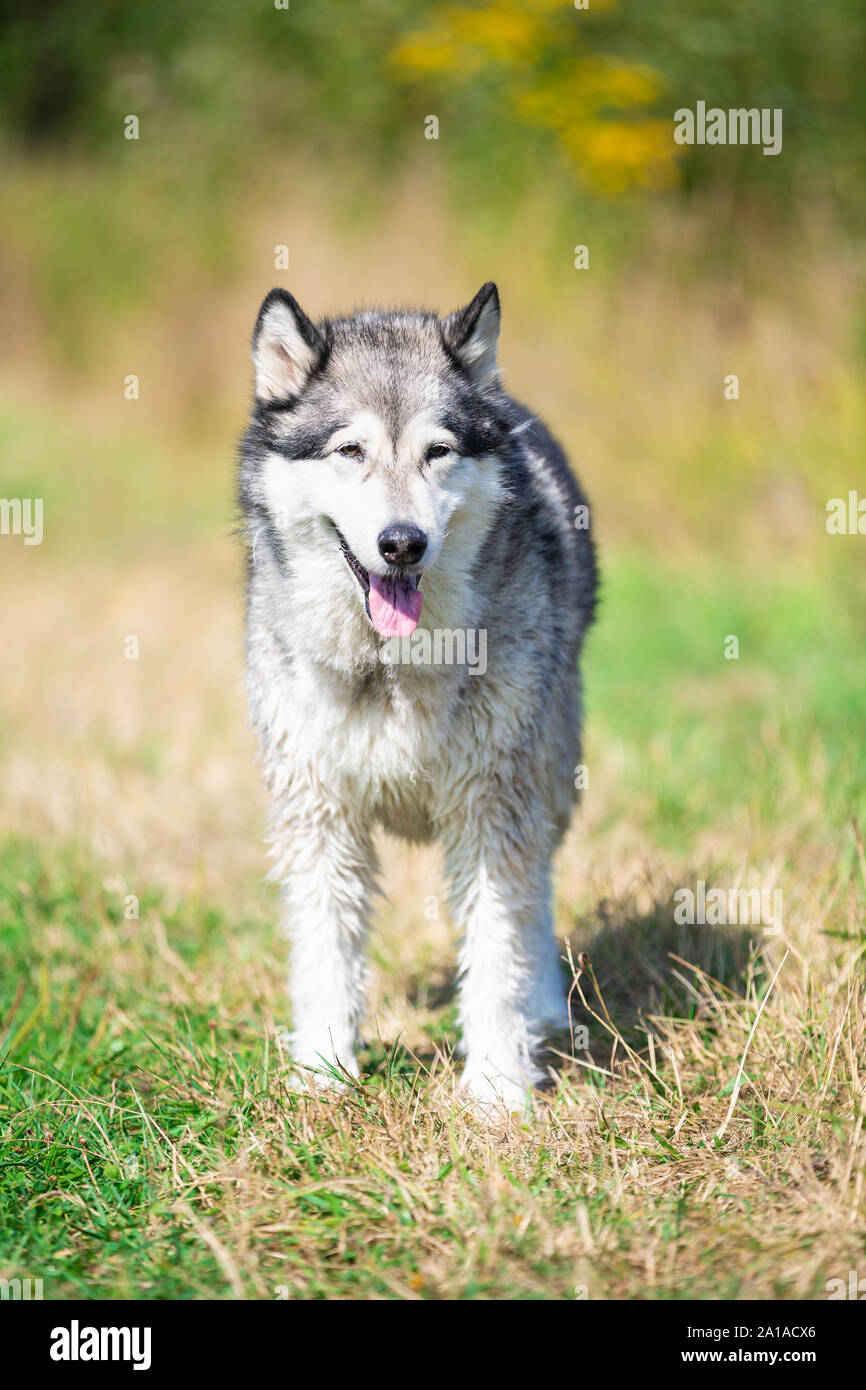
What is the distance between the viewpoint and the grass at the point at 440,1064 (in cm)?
292

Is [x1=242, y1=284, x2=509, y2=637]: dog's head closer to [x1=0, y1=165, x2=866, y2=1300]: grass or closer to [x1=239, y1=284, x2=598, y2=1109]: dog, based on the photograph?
[x1=239, y1=284, x2=598, y2=1109]: dog

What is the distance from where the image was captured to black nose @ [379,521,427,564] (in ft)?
10.5

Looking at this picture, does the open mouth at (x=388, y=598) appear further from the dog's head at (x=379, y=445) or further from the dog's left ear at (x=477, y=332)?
the dog's left ear at (x=477, y=332)

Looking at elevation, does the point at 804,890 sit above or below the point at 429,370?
below

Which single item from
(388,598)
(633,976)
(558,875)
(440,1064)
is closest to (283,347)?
(388,598)

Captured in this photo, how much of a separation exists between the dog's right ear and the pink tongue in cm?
65

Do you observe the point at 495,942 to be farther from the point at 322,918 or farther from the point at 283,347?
the point at 283,347

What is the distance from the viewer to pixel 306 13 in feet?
49.2

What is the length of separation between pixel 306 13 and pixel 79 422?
544cm

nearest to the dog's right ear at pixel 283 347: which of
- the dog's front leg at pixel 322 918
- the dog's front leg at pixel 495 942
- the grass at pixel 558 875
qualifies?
the dog's front leg at pixel 322 918

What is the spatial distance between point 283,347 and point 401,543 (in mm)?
816

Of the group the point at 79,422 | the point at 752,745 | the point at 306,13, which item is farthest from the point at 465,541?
the point at 306,13

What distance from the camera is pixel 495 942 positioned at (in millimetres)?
3791
